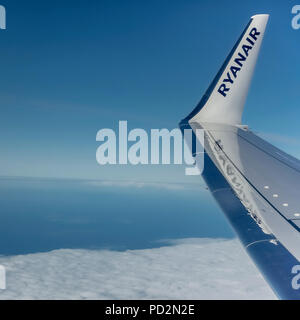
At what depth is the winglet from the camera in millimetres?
4344

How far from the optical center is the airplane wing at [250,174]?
60.1 inches

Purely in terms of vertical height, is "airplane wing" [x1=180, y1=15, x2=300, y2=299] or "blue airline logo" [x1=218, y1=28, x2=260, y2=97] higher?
"blue airline logo" [x1=218, y1=28, x2=260, y2=97]

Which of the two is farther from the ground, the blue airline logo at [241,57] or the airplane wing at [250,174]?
the blue airline logo at [241,57]

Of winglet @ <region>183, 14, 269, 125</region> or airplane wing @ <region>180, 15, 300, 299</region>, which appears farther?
winglet @ <region>183, 14, 269, 125</region>

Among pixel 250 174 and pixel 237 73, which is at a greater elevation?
Answer: pixel 237 73

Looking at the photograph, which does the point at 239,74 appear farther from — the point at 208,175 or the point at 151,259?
the point at 151,259

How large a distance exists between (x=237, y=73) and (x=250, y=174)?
7.19 ft

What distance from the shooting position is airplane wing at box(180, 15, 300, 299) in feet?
5.01

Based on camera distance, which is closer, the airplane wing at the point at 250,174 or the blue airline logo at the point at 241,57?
the airplane wing at the point at 250,174

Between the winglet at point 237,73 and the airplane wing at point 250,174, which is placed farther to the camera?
the winglet at point 237,73

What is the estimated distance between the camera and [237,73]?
14.3ft

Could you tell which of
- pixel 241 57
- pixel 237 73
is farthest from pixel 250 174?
pixel 241 57

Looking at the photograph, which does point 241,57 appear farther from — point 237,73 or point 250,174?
point 250,174
